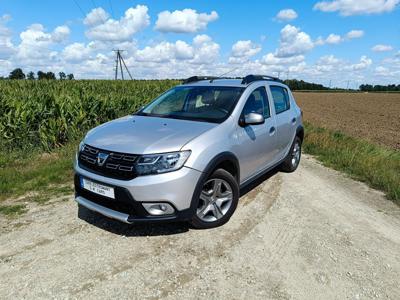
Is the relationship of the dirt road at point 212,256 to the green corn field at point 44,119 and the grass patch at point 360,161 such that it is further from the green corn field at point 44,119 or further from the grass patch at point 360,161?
the green corn field at point 44,119

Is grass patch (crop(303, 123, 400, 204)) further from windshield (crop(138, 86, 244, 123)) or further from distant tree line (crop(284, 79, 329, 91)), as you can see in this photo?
distant tree line (crop(284, 79, 329, 91))

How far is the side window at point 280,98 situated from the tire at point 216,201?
6.70ft

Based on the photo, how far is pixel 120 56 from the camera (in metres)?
50.8

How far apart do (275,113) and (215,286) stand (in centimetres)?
331

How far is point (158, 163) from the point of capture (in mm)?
3598

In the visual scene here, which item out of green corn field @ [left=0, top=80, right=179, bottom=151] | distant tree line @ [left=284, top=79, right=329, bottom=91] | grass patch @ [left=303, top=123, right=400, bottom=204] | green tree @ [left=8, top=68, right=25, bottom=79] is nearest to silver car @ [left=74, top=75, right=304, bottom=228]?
grass patch @ [left=303, top=123, right=400, bottom=204]

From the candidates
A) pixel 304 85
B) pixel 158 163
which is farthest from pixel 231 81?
pixel 304 85

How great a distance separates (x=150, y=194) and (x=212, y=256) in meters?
0.92

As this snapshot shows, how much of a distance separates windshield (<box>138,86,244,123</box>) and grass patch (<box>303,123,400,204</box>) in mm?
3407

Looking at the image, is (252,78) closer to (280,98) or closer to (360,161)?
(280,98)

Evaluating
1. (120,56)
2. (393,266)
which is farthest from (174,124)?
(120,56)

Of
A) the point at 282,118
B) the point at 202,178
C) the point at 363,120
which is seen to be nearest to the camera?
the point at 202,178

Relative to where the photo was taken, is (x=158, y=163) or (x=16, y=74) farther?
(x=16, y=74)

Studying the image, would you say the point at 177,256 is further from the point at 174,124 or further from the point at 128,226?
the point at 174,124
